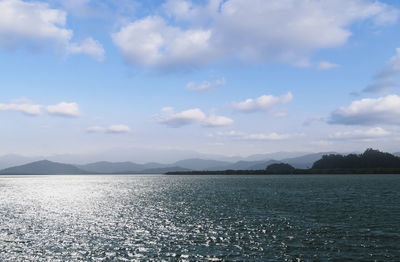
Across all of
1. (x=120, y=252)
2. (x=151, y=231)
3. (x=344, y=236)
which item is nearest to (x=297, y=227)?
(x=344, y=236)

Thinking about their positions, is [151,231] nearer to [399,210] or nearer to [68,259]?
[68,259]

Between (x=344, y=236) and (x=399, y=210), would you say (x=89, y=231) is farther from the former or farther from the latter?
(x=399, y=210)

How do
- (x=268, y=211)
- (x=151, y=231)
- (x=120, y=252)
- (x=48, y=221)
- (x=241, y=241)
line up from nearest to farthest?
1. (x=120, y=252)
2. (x=241, y=241)
3. (x=151, y=231)
4. (x=48, y=221)
5. (x=268, y=211)

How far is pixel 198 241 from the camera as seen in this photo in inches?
1609

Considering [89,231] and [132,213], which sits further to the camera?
[132,213]

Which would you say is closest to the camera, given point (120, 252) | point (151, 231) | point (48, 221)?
point (120, 252)

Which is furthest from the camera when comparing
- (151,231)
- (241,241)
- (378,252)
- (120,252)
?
(151,231)

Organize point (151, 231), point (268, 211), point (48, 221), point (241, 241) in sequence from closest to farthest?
point (241, 241), point (151, 231), point (48, 221), point (268, 211)

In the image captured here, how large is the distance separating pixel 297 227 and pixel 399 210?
98.9 ft

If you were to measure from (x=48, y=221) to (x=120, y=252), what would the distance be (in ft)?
104

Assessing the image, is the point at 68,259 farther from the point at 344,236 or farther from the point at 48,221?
the point at 344,236

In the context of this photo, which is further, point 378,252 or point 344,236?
point 344,236

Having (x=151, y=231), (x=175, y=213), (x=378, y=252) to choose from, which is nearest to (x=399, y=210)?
(x=378, y=252)

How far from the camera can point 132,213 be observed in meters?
70.1
